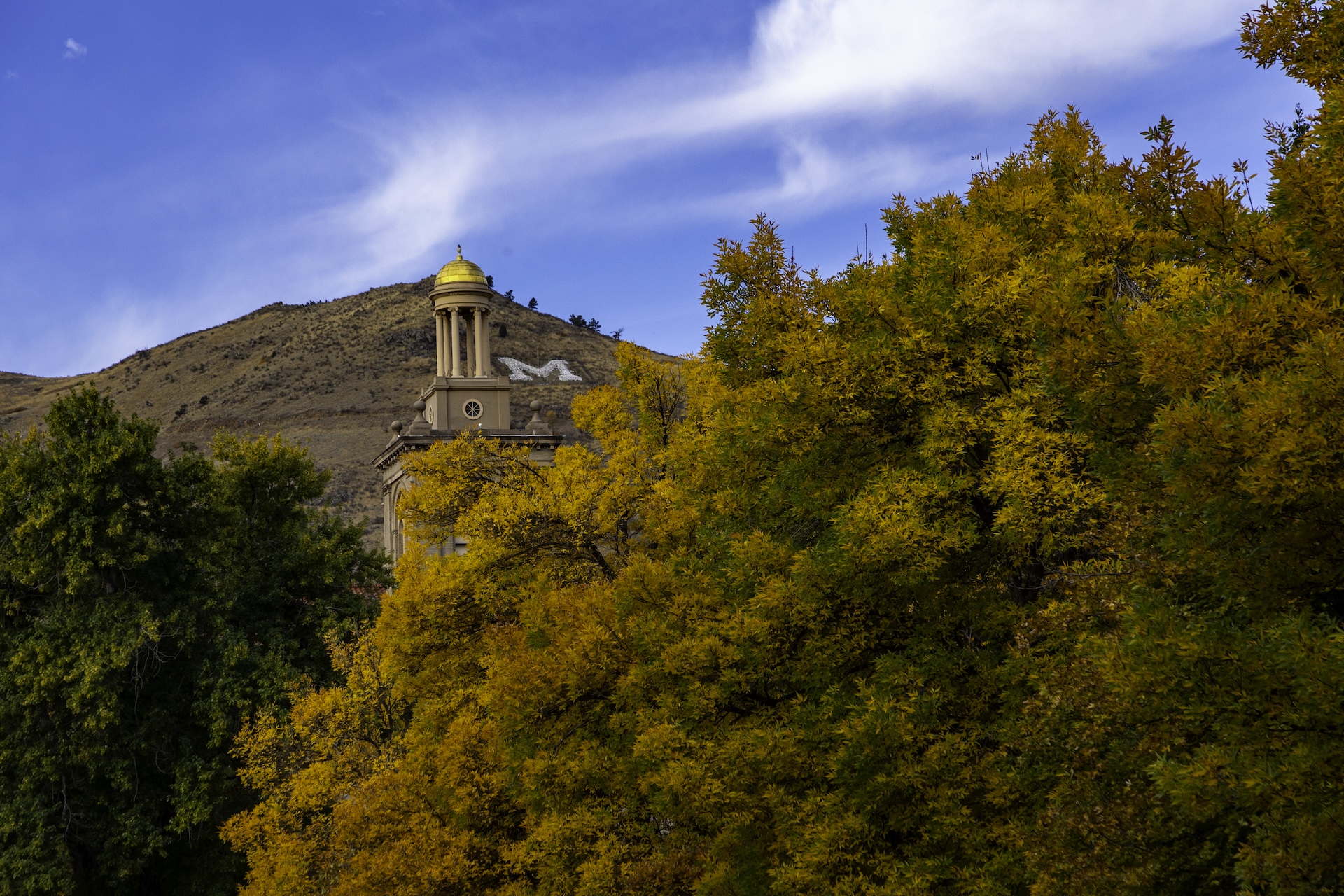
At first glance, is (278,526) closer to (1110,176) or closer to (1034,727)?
(1110,176)

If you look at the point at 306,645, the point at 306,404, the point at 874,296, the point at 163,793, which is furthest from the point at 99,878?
the point at 306,404

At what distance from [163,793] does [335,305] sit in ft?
454

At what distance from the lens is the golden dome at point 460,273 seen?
4862cm

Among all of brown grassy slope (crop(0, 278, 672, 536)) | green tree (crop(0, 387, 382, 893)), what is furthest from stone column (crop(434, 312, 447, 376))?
brown grassy slope (crop(0, 278, 672, 536))

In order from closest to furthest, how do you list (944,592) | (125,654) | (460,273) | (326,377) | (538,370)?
(944,592) < (125,654) < (460,273) < (538,370) < (326,377)

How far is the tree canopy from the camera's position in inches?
386

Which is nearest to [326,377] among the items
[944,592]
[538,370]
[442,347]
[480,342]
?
[538,370]

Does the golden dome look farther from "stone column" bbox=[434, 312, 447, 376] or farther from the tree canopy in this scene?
the tree canopy

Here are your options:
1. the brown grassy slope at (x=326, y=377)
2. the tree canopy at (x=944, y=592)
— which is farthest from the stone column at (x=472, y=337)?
the brown grassy slope at (x=326, y=377)

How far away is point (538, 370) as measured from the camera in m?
138

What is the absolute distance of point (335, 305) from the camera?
163750 mm

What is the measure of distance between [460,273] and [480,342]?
9.63 ft

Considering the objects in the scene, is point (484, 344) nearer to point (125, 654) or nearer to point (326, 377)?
point (125, 654)

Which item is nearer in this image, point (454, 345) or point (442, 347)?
point (454, 345)
